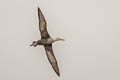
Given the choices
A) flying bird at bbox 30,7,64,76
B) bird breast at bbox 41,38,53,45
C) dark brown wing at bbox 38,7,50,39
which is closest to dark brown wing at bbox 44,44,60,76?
flying bird at bbox 30,7,64,76

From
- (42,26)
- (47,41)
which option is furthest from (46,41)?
(42,26)

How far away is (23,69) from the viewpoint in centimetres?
855

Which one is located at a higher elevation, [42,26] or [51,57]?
[42,26]

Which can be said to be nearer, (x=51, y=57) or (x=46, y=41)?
(x=46, y=41)

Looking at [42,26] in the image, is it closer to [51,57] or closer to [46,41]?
[46,41]

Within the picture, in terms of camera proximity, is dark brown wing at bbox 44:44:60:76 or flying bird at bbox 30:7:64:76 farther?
dark brown wing at bbox 44:44:60:76

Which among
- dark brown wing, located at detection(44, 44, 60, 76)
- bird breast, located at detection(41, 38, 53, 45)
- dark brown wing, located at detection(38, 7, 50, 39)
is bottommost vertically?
dark brown wing, located at detection(44, 44, 60, 76)

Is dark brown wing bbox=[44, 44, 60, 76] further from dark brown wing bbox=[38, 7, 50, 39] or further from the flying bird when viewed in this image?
dark brown wing bbox=[38, 7, 50, 39]

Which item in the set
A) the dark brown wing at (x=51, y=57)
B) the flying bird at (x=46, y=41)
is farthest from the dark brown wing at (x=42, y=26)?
the dark brown wing at (x=51, y=57)

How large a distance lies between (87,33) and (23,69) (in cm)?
136

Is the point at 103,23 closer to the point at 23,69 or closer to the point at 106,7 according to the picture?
the point at 106,7

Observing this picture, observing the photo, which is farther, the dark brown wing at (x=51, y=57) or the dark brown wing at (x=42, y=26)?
the dark brown wing at (x=51, y=57)

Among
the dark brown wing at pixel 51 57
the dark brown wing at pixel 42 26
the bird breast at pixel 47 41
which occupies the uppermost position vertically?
the dark brown wing at pixel 42 26

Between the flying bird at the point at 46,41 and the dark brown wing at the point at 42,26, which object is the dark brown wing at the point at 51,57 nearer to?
the flying bird at the point at 46,41
